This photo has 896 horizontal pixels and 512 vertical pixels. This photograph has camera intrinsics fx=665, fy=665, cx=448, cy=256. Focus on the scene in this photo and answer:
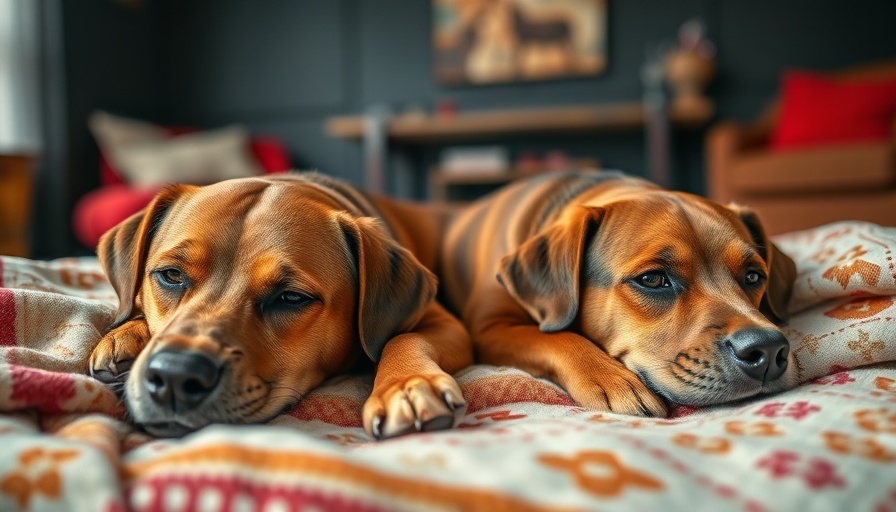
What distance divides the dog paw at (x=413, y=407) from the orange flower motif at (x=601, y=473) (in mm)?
341

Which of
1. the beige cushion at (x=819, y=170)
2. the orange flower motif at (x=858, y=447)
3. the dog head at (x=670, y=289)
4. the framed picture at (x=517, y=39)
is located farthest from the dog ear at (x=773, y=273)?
the framed picture at (x=517, y=39)

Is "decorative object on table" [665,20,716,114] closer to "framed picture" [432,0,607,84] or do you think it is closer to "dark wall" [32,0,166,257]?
"framed picture" [432,0,607,84]

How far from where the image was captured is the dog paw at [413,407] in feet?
4.37

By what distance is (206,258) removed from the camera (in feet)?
5.29

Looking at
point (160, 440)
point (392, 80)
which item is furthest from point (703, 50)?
point (160, 440)

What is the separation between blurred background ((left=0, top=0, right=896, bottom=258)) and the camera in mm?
5867

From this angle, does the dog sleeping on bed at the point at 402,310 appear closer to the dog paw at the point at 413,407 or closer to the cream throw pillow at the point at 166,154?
the dog paw at the point at 413,407

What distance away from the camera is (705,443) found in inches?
46.1

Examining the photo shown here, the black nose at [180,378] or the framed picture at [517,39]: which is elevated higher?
the framed picture at [517,39]

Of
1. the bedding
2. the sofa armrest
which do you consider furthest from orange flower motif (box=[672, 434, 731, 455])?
the sofa armrest

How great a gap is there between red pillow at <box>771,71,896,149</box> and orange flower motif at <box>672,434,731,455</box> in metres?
5.44

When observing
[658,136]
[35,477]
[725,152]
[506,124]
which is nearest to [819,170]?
[725,152]

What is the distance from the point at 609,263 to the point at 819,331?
574 mm

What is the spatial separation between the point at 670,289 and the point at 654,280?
0.16 ft
